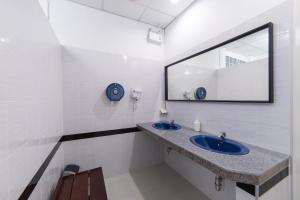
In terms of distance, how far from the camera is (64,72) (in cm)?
181

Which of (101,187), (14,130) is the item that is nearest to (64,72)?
(14,130)

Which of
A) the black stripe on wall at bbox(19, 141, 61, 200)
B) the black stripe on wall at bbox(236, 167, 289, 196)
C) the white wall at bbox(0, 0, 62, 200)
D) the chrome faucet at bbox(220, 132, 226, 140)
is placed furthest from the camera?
the chrome faucet at bbox(220, 132, 226, 140)

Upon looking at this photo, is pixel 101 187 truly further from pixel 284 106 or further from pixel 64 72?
pixel 284 106

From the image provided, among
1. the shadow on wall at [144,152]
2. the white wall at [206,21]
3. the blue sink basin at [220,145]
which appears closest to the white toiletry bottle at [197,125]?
the blue sink basin at [220,145]

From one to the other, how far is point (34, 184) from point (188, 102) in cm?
186

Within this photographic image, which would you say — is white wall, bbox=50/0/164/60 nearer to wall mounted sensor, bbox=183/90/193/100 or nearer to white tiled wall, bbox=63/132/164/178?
wall mounted sensor, bbox=183/90/193/100

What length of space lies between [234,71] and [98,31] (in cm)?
200

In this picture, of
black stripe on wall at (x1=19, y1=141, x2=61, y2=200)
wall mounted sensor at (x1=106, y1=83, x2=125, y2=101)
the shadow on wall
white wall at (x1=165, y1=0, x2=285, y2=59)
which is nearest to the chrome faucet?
white wall at (x1=165, y1=0, x2=285, y2=59)

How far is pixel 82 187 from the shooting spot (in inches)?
52.7

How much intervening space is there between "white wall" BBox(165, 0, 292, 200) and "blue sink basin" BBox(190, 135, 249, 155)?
0.35 feet

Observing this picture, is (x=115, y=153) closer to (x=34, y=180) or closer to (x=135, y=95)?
(x=135, y=95)

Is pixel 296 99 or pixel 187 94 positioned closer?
pixel 296 99

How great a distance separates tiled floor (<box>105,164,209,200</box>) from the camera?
1.71 meters

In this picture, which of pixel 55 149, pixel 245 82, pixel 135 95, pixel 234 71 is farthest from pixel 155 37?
pixel 55 149
